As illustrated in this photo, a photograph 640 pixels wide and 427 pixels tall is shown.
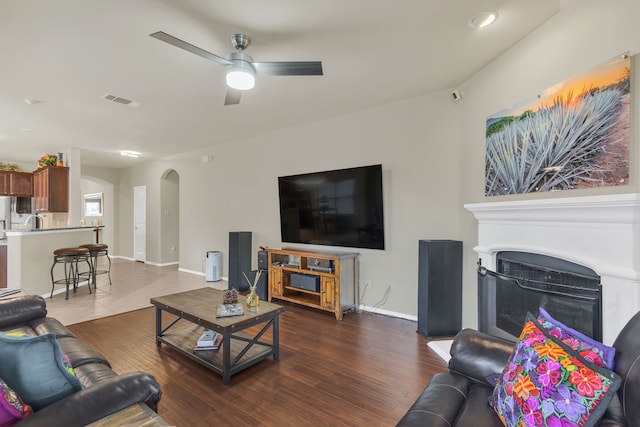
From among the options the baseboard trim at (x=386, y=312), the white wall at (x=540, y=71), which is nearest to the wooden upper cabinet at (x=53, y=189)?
the baseboard trim at (x=386, y=312)

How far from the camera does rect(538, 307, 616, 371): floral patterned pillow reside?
1.14m

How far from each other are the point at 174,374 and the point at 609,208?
312cm

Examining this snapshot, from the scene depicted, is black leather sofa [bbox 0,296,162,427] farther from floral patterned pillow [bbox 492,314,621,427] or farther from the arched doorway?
the arched doorway

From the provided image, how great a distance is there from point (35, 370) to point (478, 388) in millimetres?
1871

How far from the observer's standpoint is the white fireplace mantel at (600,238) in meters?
1.55

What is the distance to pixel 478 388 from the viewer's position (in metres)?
1.50

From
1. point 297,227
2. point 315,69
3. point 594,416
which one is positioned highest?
point 315,69

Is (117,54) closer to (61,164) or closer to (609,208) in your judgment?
(609,208)

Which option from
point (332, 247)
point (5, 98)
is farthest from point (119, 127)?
point (332, 247)

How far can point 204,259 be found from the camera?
6.34 m

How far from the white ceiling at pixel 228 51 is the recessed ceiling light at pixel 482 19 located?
0.05 metres

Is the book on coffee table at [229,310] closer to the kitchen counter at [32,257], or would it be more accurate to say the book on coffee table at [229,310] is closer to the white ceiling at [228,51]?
the white ceiling at [228,51]

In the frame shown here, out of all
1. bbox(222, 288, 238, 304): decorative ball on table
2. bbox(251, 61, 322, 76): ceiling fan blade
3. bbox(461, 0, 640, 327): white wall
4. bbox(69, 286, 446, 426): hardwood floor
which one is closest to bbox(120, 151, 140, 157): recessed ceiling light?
bbox(69, 286, 446, 426): hardwood floor

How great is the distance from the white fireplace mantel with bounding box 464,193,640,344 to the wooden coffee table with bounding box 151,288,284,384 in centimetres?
207
